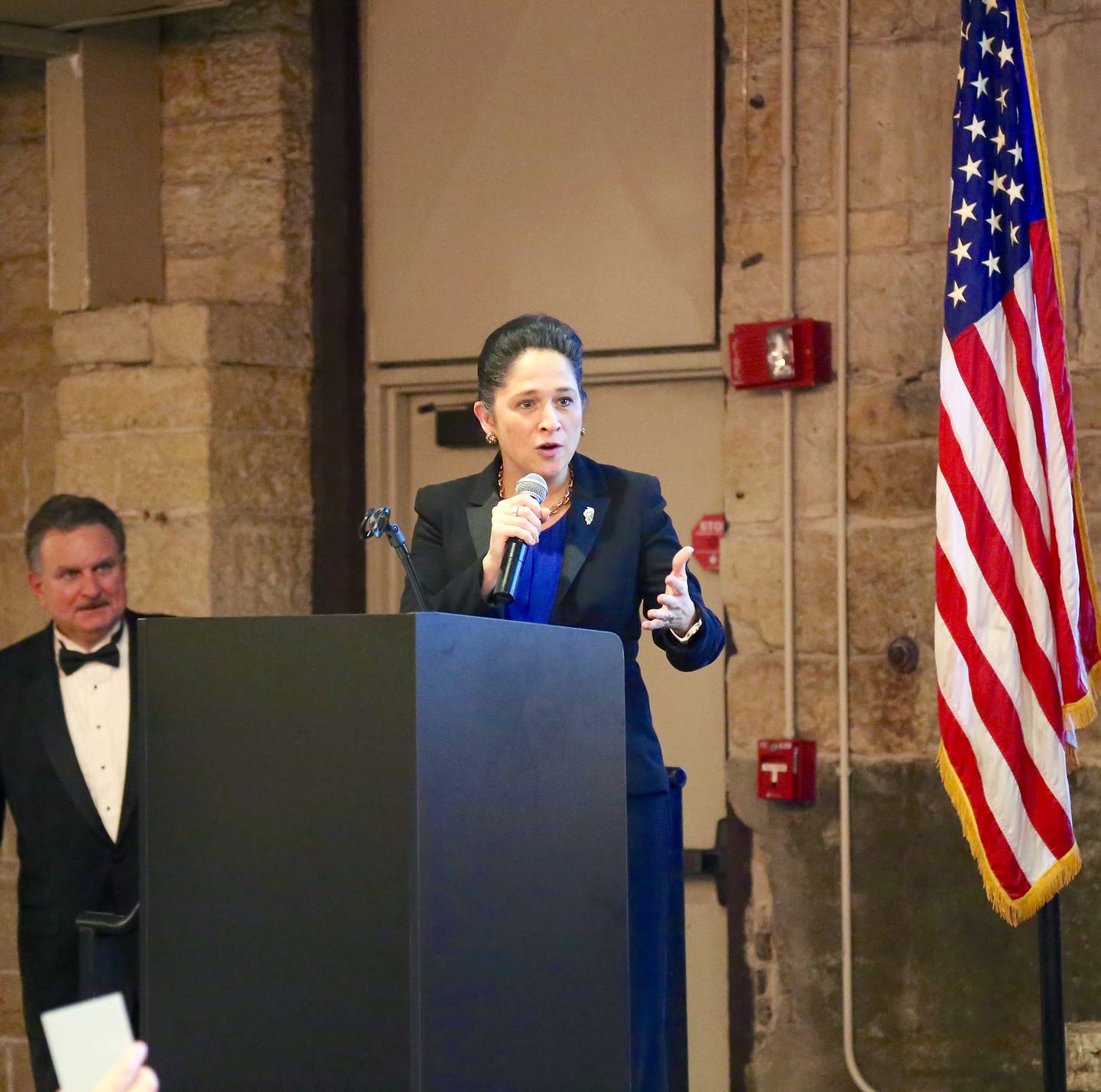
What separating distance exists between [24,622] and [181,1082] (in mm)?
3255

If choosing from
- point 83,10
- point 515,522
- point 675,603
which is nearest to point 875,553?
point 675,603

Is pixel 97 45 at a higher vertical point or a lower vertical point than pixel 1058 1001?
higher

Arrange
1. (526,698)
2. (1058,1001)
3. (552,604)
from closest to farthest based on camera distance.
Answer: (526,698) → (552,604) → (1058,1001)

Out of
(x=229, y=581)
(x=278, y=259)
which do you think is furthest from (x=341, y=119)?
(x=229, y=581)

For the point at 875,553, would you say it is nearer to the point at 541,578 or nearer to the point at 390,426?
the point at 390,426

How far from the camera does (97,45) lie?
15.2 ft

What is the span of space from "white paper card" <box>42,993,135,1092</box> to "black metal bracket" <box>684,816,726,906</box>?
3.49 metres

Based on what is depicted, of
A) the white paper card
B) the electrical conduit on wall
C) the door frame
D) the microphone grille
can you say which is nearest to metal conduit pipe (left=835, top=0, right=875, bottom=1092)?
the electrical conduit on wall

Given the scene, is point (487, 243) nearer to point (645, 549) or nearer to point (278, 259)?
point (278, 259)

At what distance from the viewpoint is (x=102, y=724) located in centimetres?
351

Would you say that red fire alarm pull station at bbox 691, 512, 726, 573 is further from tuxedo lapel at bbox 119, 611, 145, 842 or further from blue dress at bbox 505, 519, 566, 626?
blue dress at bbox 505, 519, 566, 626

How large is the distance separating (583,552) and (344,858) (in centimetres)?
97

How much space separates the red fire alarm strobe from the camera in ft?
13.4

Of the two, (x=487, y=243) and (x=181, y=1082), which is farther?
(x=487, y=243)
